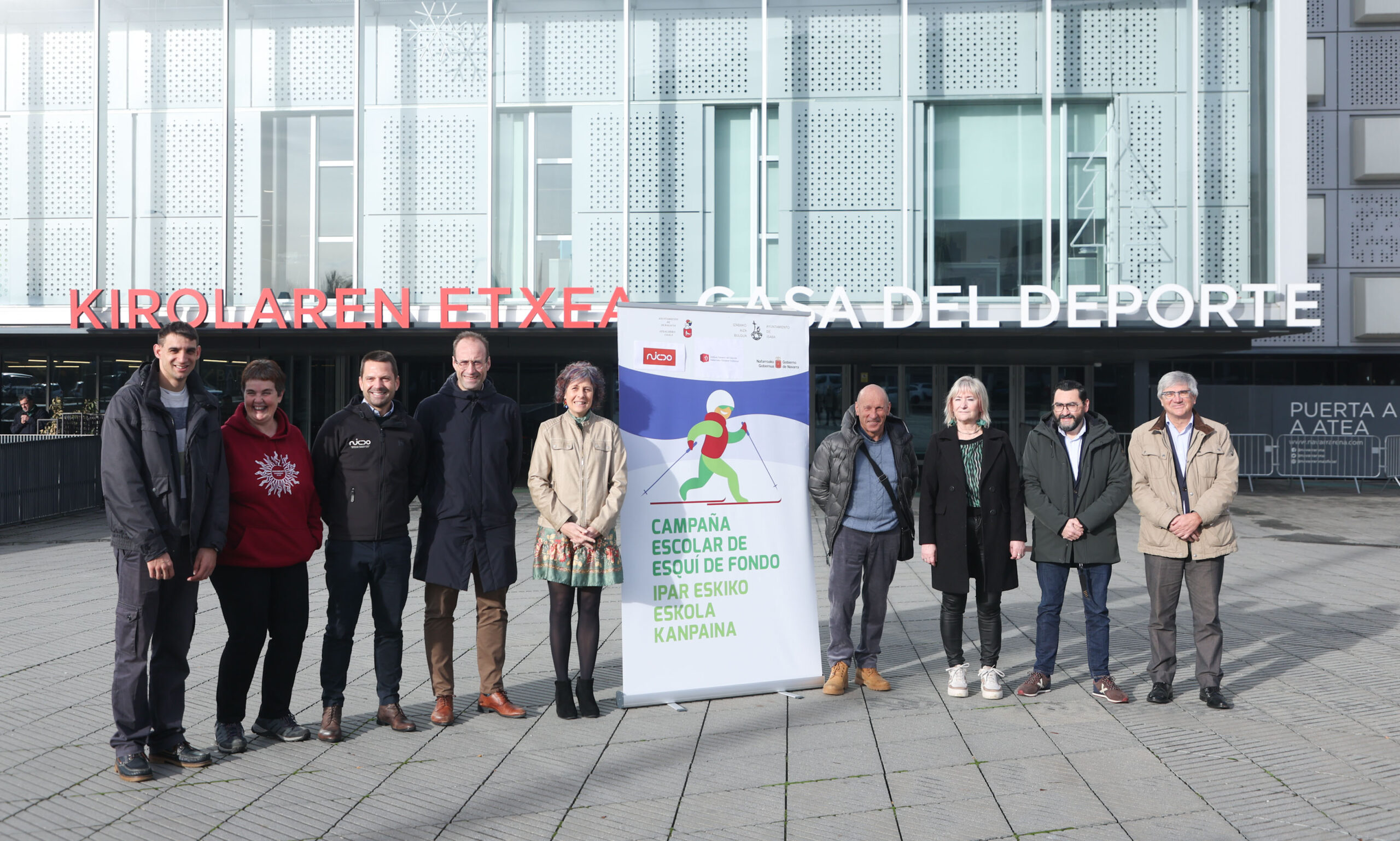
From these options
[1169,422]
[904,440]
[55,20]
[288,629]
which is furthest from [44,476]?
[1169,422]

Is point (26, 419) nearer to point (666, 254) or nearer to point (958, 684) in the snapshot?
point (666, 254)

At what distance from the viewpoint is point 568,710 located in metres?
5.44

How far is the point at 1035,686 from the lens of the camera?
5.88m

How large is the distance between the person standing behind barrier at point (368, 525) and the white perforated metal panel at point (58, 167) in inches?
587

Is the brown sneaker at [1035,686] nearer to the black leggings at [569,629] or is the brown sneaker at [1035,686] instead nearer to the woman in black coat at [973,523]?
the woman in black coat at [973,523]

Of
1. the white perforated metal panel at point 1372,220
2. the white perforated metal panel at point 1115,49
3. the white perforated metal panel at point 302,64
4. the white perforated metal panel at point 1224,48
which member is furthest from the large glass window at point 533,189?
the white perforated metal panel at point 1372,220

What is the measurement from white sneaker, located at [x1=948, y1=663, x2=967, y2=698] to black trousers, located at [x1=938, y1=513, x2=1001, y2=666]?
61 millimetres

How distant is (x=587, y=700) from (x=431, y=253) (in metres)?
12.5

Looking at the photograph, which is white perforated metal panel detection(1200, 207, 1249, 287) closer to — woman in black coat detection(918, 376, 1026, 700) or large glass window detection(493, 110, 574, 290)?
large glass window detection(493, 110, 574, 290)

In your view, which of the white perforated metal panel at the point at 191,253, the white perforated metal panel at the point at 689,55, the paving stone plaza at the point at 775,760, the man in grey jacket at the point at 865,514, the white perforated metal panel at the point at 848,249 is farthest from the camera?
the white perforated metal panel at the point at 191,253

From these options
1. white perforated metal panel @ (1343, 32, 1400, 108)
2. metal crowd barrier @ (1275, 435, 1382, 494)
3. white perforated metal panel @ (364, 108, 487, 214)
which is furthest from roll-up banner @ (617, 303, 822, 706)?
white perforated metal panel @ (1343, 32, 1400, 108)

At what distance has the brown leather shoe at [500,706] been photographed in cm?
542

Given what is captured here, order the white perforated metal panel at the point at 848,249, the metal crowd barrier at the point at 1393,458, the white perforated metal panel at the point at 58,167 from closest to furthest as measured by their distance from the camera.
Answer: the white perforated metal panel at the point at 848,249 → the white perforated metal panel at the point at 58,167 → the metal crowd barrier at the point at 1393,458

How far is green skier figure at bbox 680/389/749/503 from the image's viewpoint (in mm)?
5906
